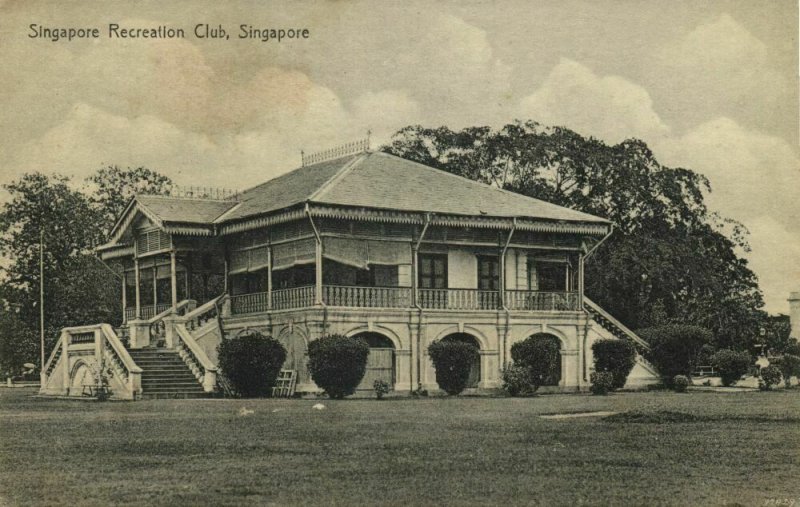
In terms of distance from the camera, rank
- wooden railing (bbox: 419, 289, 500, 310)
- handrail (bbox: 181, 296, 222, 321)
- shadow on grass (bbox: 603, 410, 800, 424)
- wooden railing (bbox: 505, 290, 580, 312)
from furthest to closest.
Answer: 1. wooden railing (bbox: 505, 290, 580, 312)
2. handrail (bbox: 181, 296, 222, 321)
3. wooden railing (bbox: 419, 289, 500, 310)
4. shadow on grass (bbox: 603, 410, 800, 424)

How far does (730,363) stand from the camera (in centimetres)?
3478

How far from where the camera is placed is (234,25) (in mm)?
18938

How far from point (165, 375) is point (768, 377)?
57.3 feet

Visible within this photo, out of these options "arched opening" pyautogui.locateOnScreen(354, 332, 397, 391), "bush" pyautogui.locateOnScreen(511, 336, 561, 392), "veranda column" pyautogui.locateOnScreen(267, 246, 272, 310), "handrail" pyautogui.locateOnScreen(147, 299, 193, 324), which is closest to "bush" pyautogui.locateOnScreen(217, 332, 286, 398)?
"veranda column" pyautogui.locateOnScreen(267, 246, 272, 310)

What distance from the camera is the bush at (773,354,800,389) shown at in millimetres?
34281

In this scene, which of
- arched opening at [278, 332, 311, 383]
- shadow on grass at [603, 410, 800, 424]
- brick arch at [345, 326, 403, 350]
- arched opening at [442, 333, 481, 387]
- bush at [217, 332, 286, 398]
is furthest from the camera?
arched opening at [442, 333, 481, 387]

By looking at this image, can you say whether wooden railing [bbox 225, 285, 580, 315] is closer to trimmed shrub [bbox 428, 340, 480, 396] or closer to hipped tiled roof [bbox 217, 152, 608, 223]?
trimmed shrub [bbox 428, 340, 480, 396]

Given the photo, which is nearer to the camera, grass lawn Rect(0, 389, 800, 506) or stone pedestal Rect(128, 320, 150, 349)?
grass lawn Rect(0, 389, 800, 506)

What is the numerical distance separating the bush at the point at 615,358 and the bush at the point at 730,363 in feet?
14.1

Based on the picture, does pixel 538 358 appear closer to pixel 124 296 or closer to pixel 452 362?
pixel 452 362

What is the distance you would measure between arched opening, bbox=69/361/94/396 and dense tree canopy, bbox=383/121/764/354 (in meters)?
17.3

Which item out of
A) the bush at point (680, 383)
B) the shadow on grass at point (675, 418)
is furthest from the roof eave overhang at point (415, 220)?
the shadow on grass at point (675, 418)

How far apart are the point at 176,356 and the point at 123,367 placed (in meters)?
2.15

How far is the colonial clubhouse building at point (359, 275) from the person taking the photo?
29.5 meters
